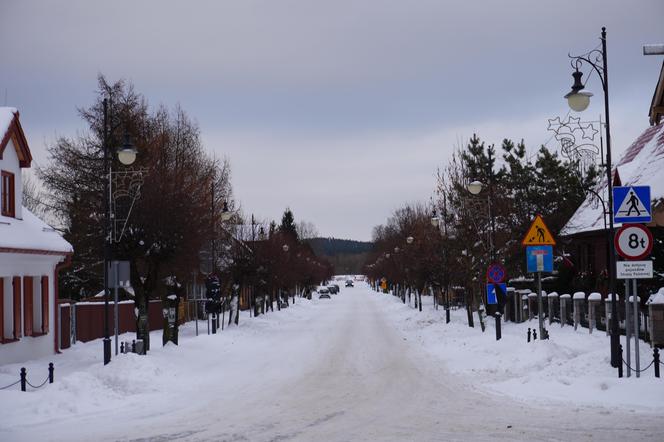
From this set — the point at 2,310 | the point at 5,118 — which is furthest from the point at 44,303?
the point at 5,118

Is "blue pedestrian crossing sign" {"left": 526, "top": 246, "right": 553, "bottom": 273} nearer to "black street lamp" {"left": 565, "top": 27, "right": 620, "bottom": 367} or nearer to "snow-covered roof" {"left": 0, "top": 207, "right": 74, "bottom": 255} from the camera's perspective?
"black street lamp" {"left": 565, "top": 27, "right": 620, "bottom": 367}

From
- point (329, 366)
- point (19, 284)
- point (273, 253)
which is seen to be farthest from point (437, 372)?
point (273, 253)

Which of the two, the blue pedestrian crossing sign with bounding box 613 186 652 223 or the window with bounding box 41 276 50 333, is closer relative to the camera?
the blue pedestrian crossing sign with bounding box 613 186 652 223

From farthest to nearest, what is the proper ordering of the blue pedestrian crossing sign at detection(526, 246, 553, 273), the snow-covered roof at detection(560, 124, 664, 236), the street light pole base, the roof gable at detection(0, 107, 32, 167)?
the snow-covered roof at detection(560, 124, 664, 236)
the roof gable at detection(0, 107, 32, 167)
the blue pedestrian crossing sign at detection(526, 246, 553, 273)
the street light pole base

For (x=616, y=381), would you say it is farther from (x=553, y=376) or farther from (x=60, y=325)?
(x=60, y=325)

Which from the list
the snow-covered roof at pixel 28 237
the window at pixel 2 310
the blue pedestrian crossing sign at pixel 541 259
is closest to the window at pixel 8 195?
the snow-covered roof at pixel 28 237

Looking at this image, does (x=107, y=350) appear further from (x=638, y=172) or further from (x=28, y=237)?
(x=638, y=172)

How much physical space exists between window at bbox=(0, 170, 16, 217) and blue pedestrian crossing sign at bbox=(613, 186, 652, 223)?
17.1 metres

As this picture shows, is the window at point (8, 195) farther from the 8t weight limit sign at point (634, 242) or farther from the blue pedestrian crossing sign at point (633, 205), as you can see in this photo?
the 8t weight limit sign at point (634, 242)

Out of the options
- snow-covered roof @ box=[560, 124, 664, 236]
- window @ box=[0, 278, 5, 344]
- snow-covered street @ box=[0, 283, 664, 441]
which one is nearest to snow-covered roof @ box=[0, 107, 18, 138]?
window @ box=[0, 278, 5, 344]

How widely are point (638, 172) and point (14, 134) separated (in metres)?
23.1

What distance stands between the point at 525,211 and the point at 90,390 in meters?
32.5

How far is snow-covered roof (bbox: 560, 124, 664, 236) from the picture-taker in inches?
1061

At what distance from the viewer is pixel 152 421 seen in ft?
40.1
